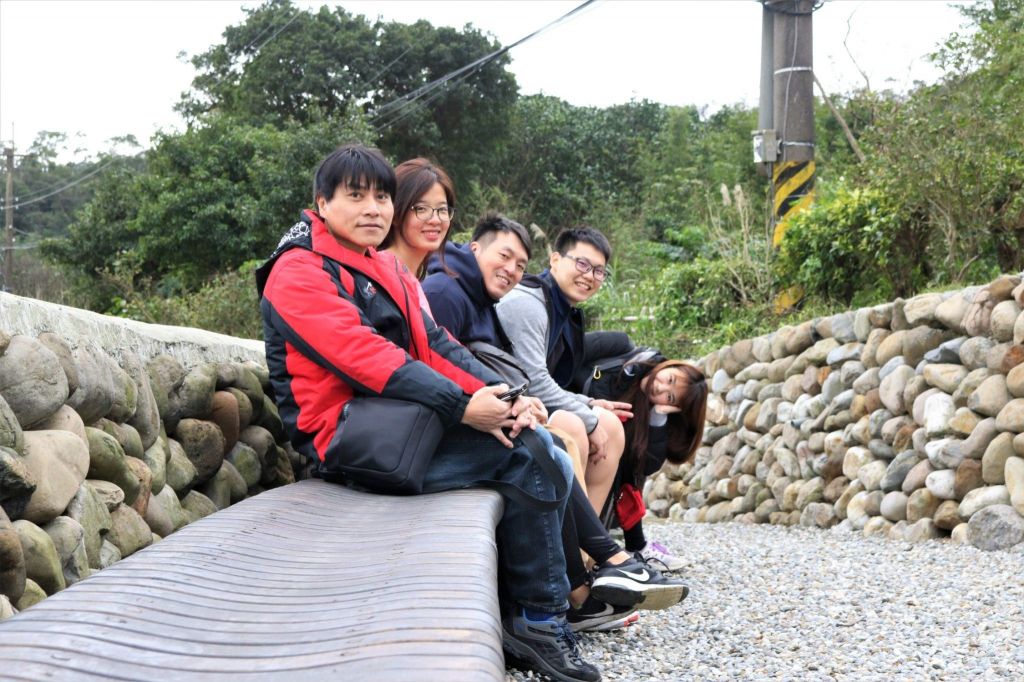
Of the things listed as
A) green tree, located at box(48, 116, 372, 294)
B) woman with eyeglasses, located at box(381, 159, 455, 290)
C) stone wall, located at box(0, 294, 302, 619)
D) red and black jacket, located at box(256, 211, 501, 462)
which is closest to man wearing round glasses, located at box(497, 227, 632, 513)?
woman with eyeglasses, located at box(381, 159, 455, 290)

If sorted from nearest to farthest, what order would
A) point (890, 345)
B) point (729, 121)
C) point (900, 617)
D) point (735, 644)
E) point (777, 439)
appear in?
point (735, 644) < point (900, 617) < point (890, 345) < point (777, 439) < point (729, 121)

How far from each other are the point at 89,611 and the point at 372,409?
1.23 metres

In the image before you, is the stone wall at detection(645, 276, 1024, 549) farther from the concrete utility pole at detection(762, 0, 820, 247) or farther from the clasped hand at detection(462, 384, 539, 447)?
the clasped hand at detection(462, 384, 539, 447)

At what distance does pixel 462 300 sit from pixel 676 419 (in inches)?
53.5

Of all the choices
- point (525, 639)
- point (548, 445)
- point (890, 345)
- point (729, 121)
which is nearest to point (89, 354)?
point (548, 445)

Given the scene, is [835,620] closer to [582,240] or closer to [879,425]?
[582,240]

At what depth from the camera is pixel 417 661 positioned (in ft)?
4.49

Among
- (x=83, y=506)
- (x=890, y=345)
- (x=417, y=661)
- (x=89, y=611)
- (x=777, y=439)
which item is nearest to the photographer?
(x=417, y=661)

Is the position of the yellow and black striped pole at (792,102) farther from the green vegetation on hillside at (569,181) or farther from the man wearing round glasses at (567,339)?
the man wearing round glasses at (567,339)

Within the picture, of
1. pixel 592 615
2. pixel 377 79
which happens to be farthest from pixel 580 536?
pixel 377 79

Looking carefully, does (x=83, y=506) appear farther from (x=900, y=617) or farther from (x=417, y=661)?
(x=900, y=617)

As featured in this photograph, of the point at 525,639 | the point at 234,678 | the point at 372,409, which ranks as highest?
the point at 372,409

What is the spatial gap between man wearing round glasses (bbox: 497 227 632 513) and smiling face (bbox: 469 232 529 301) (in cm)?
21

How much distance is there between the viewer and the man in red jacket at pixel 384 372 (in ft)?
9.06
